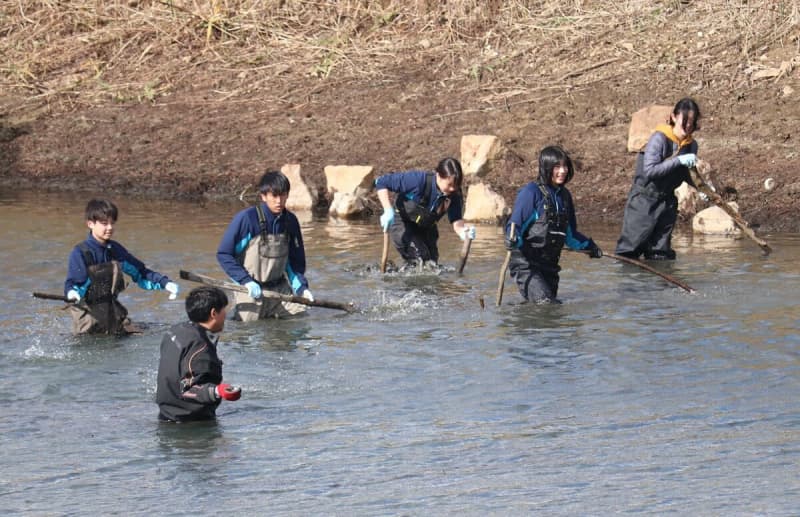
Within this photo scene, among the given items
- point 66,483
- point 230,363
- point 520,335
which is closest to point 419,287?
point 520,335

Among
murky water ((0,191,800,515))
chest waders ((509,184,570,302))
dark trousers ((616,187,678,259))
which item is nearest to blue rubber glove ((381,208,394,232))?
murky water ((0,191,800,515))

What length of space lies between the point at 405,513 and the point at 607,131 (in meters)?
11.1

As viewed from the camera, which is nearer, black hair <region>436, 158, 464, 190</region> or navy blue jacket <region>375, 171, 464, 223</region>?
black hair <region>436, 158, 464, 190</region>

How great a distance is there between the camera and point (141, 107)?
65.0 ft

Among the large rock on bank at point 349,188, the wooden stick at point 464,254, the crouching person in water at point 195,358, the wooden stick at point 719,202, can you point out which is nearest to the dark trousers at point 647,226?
the wooden stick at point 719,202

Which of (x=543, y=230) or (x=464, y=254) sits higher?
(x=543, y=230)

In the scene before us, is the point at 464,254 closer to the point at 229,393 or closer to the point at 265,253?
the point at 265,253

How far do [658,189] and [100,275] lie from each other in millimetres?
5292

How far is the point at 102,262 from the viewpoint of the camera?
9.27 metres

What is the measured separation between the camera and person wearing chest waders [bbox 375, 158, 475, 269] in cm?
1139

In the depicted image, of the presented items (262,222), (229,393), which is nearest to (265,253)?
(262,222)

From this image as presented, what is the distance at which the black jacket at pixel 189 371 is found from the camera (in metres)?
7.25

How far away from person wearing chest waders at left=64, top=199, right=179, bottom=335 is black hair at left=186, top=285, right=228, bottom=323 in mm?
1896

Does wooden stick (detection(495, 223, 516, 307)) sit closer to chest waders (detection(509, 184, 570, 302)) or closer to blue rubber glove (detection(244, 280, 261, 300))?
chest waders (detection(509, 184, 570, 302))
